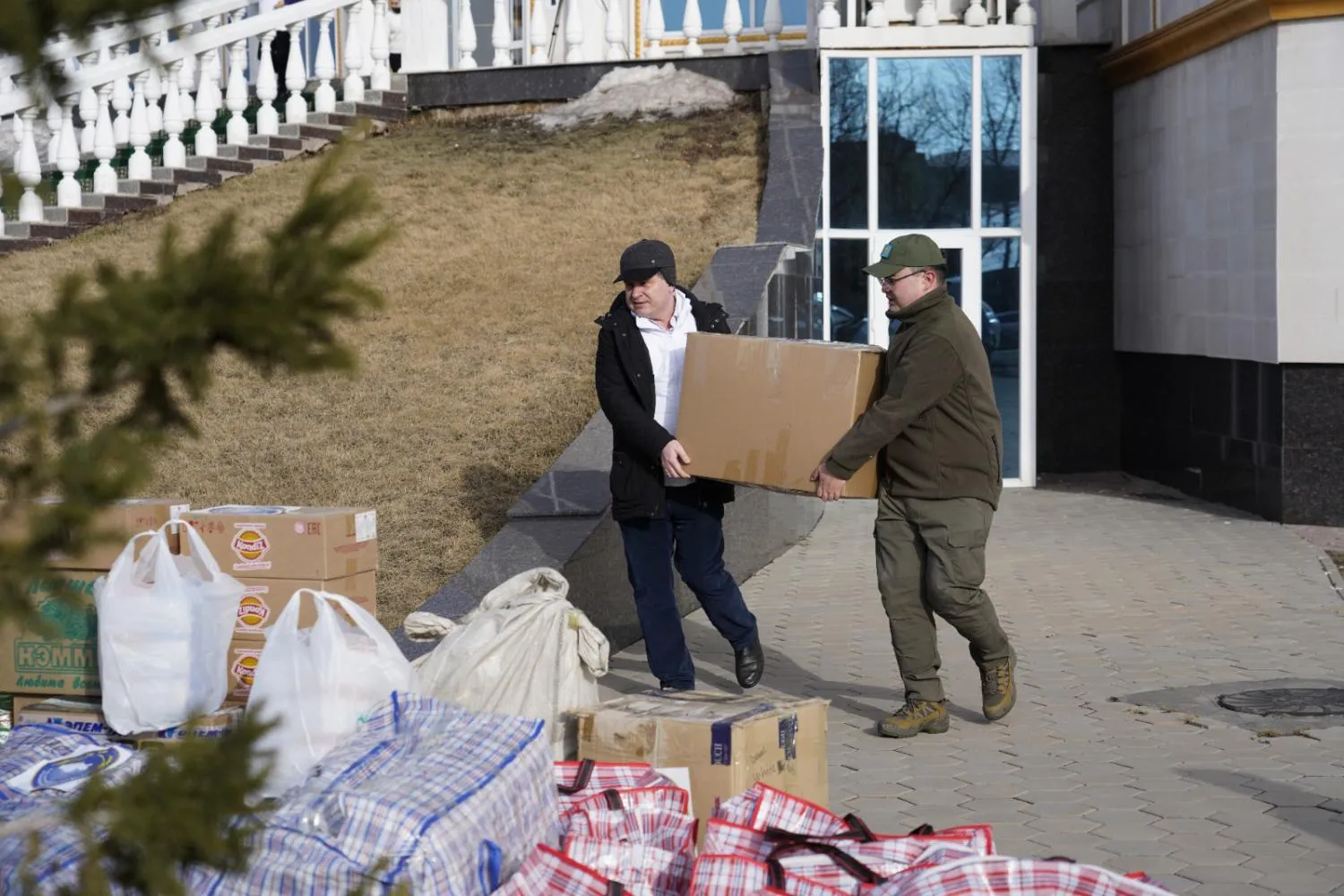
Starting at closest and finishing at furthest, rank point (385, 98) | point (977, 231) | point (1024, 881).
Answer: point (1024, 881) → point (977, 231) → point (385, 98)

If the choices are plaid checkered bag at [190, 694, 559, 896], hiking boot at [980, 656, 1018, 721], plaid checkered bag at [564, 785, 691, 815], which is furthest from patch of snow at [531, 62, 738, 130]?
plaid checkered bag at [190, 694, 559, 896]

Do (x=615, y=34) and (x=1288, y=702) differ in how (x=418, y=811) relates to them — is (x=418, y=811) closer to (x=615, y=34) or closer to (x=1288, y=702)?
(x=1288, y=702)

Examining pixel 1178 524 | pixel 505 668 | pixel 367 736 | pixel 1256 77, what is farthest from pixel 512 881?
pixel 1256 77

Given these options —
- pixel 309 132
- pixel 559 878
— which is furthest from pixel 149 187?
pixel 559 878

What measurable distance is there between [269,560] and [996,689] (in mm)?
2814

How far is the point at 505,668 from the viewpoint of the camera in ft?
19.2

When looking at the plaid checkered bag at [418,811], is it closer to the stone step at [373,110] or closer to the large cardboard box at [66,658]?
the large cardboard box at [66,658]

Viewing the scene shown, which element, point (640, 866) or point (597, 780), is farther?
point (597, 780)

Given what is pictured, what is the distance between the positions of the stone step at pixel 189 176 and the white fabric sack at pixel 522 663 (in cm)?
1191

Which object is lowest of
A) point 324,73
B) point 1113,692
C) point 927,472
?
point 1113,692

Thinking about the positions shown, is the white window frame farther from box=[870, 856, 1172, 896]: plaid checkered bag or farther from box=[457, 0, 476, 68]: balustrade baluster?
box=[870, 856, 1172, 896]: plaid checkered bag

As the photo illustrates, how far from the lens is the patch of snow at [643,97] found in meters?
17.4

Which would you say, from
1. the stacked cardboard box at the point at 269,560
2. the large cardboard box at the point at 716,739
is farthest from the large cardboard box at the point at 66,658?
the large cardboard box at the point at 716,739

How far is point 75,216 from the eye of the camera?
15.9 meters
